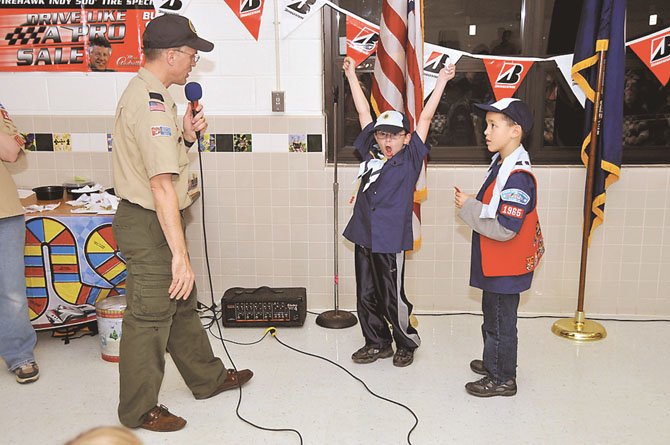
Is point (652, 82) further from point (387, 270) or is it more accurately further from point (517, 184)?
point (387, 270)

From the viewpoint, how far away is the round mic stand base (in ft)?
13.1

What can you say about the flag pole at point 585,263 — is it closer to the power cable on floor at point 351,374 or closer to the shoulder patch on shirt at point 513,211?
the shoulder patch on shirt at point 513,211

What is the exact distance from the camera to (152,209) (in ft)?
8.82

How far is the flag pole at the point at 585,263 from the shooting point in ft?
12.1

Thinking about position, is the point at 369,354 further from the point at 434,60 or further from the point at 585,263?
the point at 434,60

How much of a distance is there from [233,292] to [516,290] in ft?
5.84

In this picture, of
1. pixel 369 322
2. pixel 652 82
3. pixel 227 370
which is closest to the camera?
pixel 227 370

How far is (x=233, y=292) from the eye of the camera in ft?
13.2

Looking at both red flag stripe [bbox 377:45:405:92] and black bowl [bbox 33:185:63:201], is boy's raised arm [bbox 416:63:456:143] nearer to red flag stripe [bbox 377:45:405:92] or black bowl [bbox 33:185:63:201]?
red flag stripe [bbox 377:45:405:92]

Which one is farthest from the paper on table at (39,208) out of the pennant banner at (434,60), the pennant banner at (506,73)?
the pennant banner at (506,73)

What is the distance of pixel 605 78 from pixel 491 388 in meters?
1.83

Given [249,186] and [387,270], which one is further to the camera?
[249,186]

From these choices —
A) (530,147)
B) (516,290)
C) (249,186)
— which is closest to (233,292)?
(249,186)

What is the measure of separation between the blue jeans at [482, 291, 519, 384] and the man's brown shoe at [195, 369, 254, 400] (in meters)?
1.16
